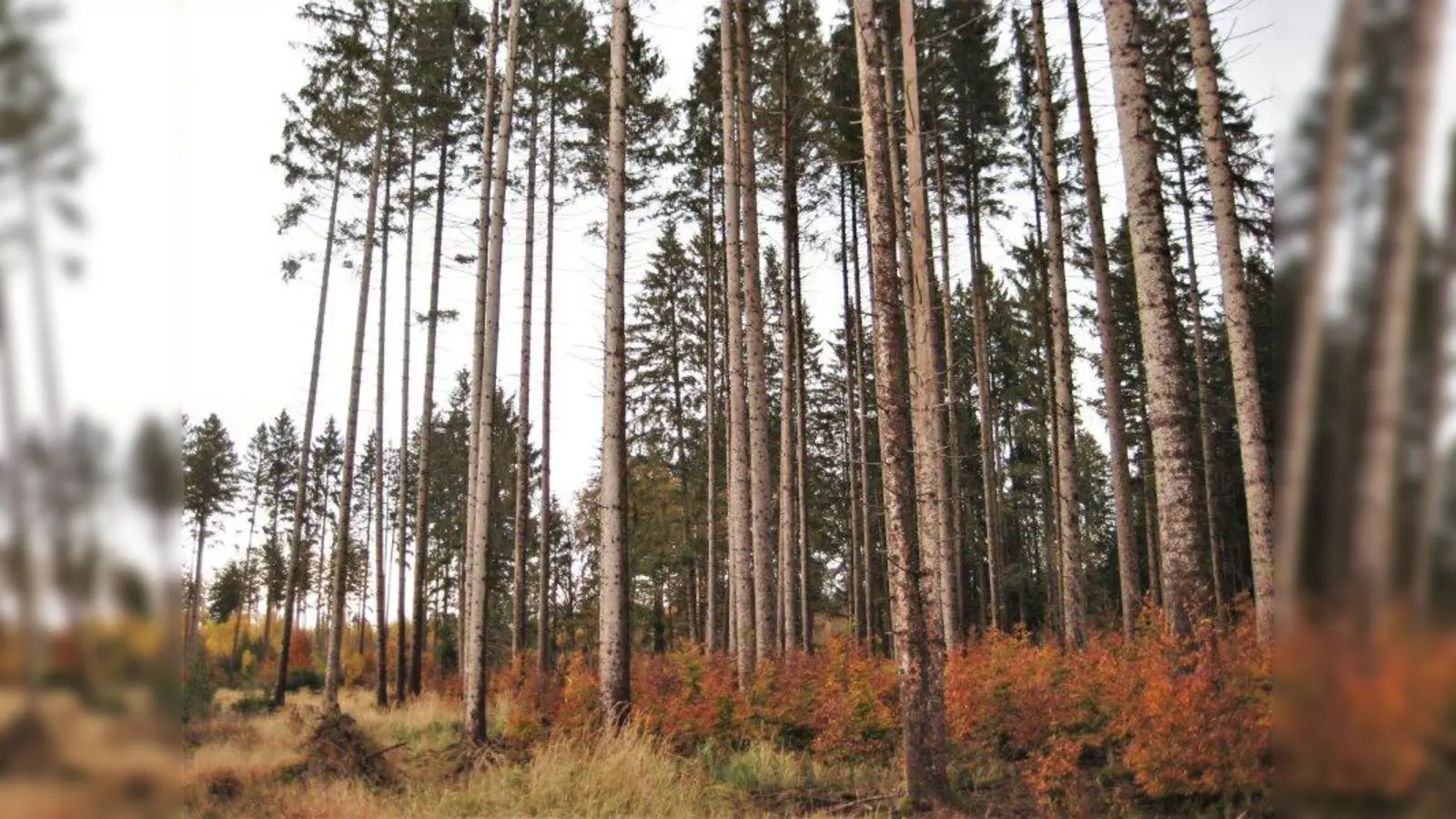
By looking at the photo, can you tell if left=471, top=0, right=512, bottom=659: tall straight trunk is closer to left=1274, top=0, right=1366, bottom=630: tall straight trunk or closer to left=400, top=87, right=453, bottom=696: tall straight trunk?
left=400, top=87, right=453, bottom=696: tall straight trunk

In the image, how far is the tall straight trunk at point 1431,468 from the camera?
0.36 meters

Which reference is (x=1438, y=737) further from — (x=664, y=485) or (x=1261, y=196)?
(x=664, y=485)

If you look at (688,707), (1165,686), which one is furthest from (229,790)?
(1165,686)

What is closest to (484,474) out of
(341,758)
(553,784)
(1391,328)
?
(341,758)

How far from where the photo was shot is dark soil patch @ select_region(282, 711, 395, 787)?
908cm

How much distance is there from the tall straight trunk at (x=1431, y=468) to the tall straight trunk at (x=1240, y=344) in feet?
27.3

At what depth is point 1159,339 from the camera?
6691 millimetres

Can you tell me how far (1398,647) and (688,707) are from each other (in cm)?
1074

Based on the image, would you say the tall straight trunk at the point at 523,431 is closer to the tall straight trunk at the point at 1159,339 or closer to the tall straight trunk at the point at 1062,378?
the tall straight trunk at the point at 1062,378

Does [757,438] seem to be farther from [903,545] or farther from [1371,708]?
[1371,708]

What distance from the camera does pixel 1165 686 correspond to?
242 inches

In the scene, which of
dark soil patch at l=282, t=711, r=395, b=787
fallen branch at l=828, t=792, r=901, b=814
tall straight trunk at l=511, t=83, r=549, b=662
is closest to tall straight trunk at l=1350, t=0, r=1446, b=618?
fallen branch at l=828, t=792, r=901, b=814

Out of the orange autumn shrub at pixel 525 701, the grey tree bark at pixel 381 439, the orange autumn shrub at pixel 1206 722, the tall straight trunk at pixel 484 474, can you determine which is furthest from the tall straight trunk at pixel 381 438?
the orange autumn shrub at pixel 1206 722

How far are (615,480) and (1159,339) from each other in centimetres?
567
